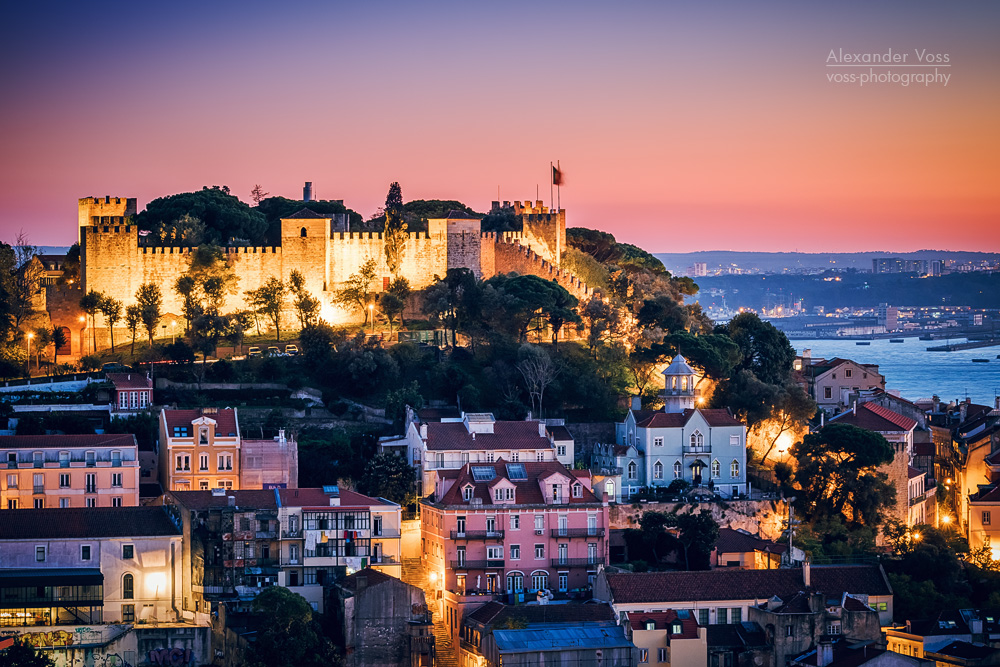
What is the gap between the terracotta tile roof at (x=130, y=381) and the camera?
47156mm

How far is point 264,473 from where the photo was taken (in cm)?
4369

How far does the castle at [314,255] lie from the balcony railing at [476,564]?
1832 centimetres

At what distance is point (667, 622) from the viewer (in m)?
38.0

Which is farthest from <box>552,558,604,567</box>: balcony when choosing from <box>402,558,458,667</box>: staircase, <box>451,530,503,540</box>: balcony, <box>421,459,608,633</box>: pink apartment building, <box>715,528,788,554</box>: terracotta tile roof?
<box>715,528,788,554</box>: terracotta tile roof

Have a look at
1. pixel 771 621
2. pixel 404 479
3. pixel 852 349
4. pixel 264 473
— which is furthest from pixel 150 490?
pixel 852 349

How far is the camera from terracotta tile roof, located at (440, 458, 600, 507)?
41406 millimetres

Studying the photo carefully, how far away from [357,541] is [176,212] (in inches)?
883

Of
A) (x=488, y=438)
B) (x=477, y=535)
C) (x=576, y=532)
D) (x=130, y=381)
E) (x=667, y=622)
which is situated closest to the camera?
(x=667, y=622)

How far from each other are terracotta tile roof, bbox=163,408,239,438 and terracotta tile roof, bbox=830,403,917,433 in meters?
16.8

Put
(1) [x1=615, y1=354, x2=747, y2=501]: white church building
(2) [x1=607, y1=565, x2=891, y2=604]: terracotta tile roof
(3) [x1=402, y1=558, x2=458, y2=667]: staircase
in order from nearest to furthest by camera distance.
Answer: (3) [x1=402, y1=558, x2=458, y2=667]: staircase < (2) [x1=607, y1=565, x2=891, y2=604]: terracotta tile roof < (1) [x1=615, y1=354, x2=747, y2=501]: white church building

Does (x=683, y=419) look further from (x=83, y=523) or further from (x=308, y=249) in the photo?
(x=83, y=523)

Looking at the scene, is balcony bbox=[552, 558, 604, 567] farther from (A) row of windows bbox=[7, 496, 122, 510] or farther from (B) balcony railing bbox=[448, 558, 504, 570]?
(A) row of windows bbox=[7, 496, 122, 510]

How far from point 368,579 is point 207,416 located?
8359 millimetres

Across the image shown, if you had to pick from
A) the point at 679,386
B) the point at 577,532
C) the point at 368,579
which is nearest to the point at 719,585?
the point at 577,532
